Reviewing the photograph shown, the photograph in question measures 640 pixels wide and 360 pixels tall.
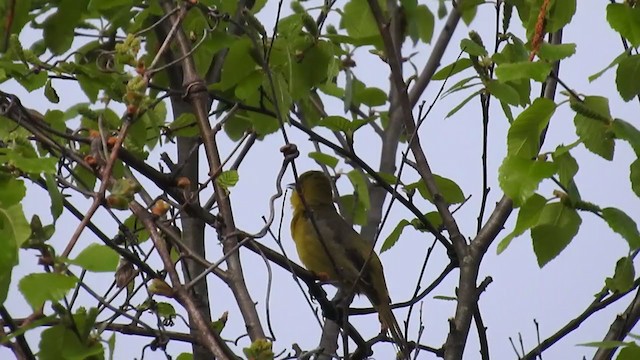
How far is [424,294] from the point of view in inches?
114

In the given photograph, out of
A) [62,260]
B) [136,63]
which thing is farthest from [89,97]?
[62,260]

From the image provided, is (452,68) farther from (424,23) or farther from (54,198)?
(424,23)

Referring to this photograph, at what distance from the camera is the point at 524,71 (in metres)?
2.14

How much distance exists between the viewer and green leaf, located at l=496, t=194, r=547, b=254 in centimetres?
230

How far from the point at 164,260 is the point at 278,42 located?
906mm

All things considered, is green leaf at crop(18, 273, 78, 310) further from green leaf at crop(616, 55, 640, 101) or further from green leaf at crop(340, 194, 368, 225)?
green leaf at crop(340, 194, 368, 225)

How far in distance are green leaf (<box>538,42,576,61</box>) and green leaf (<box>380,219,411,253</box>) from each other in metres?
0.80

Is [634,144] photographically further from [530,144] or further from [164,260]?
[164,260]

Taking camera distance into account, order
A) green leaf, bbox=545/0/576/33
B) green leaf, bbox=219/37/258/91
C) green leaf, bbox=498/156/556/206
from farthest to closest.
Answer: green leaf, bbox=219/37/258/91 < green leaf, bbox=545/0/576/33 < green leaf, bbox=498/156/556/206

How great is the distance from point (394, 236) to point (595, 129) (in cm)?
79

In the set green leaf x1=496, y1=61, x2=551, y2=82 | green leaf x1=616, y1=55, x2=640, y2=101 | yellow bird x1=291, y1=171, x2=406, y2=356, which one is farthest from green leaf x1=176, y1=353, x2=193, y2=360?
green leaf x1=616, y1=55, x2=640, y2=101

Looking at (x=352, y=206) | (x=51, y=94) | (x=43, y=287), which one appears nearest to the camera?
(x=43, y=287)

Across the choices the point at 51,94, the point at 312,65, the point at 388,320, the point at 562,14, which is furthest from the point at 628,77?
the point at 388,320

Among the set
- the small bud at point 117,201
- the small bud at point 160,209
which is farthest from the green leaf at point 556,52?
the small bud at point 117,201
